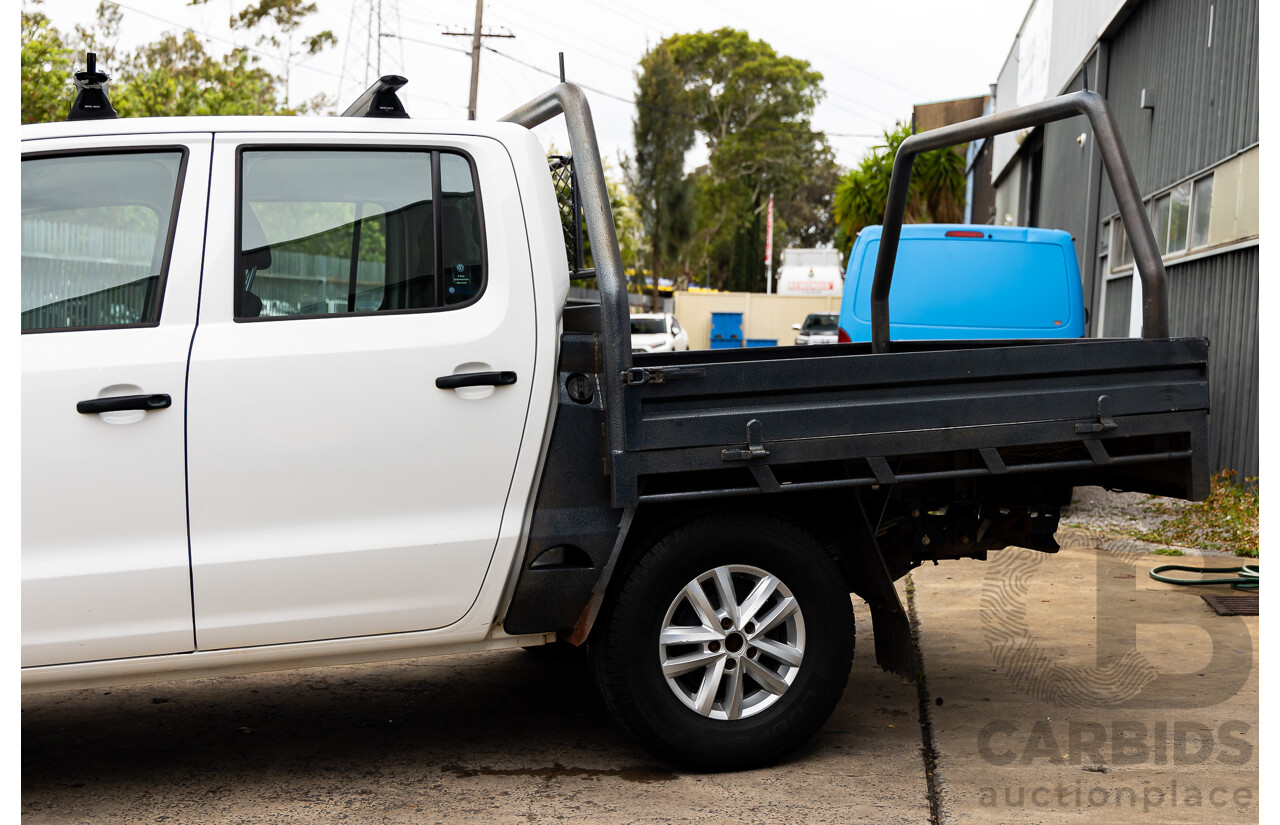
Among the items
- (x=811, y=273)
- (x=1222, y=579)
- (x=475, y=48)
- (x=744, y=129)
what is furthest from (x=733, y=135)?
(x=1222, y=579)

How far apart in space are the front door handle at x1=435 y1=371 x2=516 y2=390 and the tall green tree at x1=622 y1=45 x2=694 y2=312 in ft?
173

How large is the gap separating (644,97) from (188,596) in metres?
55.1

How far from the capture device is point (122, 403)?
3.53 meters

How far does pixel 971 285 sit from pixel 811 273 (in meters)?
34.6

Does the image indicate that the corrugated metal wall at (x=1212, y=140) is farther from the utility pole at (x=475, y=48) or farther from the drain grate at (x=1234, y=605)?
the utility pole at (x=475, y=48)

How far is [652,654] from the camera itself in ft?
13.1

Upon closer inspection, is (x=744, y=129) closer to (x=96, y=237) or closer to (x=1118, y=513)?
(x=1118, y=513)

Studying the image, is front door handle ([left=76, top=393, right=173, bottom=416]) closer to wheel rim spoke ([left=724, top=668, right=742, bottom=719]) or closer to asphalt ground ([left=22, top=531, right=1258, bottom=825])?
asphalt ground ([left=22, top=531, right=1258, bottom=825])

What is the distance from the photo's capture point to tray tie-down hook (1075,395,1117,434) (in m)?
4.27

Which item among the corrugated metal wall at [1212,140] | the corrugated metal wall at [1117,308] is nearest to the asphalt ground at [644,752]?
the corrugated metal wall at [1212,140]

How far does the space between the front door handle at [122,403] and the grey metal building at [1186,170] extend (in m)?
6.31

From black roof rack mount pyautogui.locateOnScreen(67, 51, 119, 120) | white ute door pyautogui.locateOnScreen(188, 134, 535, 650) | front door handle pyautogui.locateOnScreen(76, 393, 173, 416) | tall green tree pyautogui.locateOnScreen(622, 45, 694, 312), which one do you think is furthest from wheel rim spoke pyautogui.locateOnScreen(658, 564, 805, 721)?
tall green tree pyautogui.locateOnScreen(622, 45, 694, 312)

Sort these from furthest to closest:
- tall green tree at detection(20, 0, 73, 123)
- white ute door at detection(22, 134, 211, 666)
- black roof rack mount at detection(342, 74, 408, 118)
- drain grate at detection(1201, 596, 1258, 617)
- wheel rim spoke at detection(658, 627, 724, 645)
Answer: tall green tree at detection(20, 0, 73, 123), drain grate at detection(1201, 596, 1258, 617), black roof rack mount at detection(342, 74, 408, 118), wheel rim spoke at detection(658, 627, 724, 645), white ute door at detection(22, 134, 211, 666)
